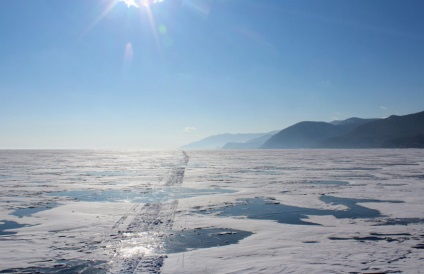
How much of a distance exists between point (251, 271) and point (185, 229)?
13.7 ft

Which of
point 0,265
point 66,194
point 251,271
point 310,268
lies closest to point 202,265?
point 251,271

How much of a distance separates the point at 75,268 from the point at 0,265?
173 centimetres

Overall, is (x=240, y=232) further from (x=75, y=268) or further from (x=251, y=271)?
(x=75, y=268)

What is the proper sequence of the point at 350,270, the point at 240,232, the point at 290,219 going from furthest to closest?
1. the point at 290,219
2. the point at 240,232
3. the point at 350,270

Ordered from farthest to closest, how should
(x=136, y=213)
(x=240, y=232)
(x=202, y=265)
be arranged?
(x=136, y=213), (x=240, y=232), (x=202, y=265)

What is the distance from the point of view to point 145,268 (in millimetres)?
7137

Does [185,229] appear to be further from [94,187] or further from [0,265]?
[94,187]

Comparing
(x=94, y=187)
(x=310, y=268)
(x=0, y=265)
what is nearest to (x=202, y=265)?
(x=310, y=268)

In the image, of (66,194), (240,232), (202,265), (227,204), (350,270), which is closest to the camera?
(350,270)

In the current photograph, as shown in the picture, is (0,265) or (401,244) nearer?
(0,265)

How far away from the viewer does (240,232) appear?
34.6 ft

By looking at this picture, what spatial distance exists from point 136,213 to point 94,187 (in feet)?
33.5

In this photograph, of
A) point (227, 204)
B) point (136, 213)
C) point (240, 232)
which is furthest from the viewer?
point (227, 204)

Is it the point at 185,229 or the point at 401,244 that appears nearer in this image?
the point at 401,244
